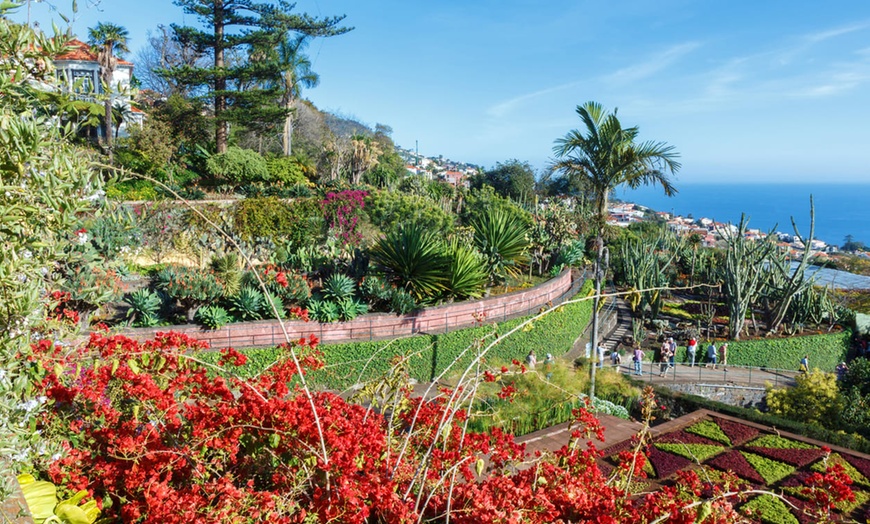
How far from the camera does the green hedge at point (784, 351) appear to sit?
17.1 meters

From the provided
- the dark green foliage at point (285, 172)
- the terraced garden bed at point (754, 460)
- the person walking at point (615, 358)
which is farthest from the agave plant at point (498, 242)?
the dark green foliage at point (285, 172)

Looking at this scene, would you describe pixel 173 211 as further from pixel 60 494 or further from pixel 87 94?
pixel 87 94

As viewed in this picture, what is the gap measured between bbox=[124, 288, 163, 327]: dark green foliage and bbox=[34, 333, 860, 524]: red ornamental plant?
6.16 meters

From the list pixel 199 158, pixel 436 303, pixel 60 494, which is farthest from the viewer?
pixel 199 158

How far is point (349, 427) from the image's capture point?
11.3ft

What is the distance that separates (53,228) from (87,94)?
1.89ft

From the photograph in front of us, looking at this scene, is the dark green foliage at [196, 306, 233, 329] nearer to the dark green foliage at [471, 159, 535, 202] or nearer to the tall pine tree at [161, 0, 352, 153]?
the tall pine tree at [161, 0, 352, 153]

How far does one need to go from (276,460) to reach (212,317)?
6914mm

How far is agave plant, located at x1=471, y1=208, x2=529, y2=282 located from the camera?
14391 millimetres

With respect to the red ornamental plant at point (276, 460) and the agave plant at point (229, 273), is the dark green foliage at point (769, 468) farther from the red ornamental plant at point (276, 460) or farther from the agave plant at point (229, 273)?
the agave plant at point (229, 273)

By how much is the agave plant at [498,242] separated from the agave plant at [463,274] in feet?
4.30

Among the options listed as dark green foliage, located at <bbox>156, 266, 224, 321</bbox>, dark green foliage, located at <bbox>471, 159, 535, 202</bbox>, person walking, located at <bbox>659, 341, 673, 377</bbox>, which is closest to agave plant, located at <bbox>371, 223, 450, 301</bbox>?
dark green foliage, located at <bbox>156, 266, 224, 321</bbox>

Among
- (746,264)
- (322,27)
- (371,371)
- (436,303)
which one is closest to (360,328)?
(371,371)

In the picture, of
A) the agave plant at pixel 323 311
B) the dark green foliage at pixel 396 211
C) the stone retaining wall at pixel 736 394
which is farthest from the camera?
the dark green foliage at pixel 396 211
